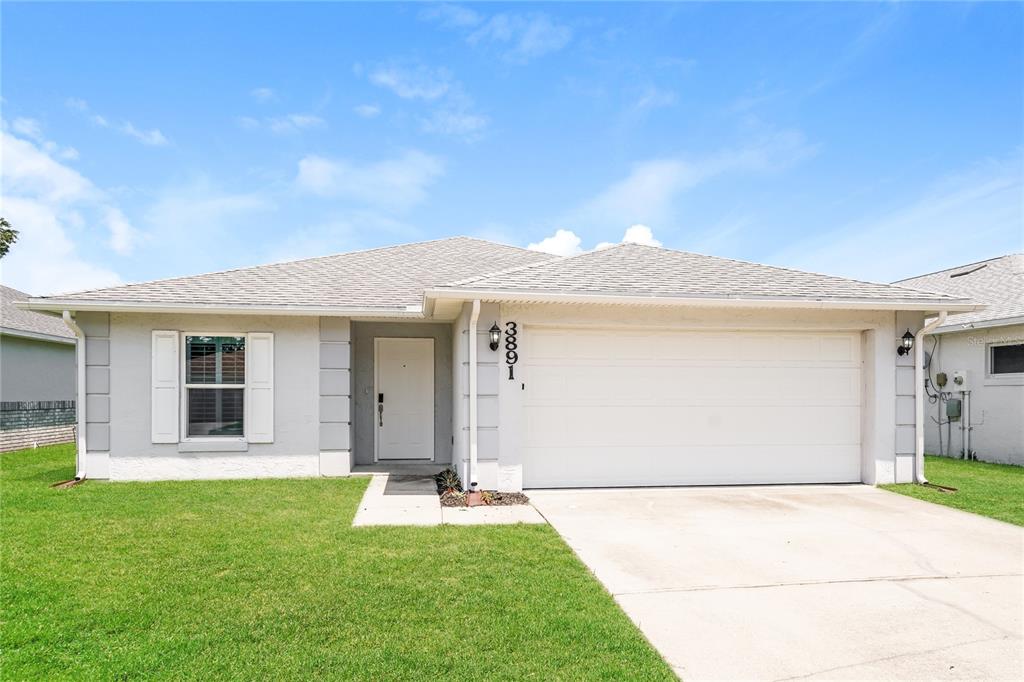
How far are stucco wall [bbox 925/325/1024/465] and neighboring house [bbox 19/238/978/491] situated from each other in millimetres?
4048

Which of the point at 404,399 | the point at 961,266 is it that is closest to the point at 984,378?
the point at 961,266

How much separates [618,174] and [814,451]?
8.42 metres

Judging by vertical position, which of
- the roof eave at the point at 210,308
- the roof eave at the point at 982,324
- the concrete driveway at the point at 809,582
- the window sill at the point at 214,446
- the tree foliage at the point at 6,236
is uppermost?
the tree foliage at the point at 6,236

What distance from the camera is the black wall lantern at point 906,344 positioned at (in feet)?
25.9

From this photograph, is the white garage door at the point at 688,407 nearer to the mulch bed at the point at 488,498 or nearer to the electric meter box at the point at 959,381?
the mulch bed at the point at 488,498

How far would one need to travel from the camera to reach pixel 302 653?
294 centimetres

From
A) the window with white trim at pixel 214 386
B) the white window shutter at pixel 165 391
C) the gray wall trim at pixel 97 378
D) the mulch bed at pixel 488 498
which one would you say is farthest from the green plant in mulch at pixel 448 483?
the gray wall trim at pixel 97 378

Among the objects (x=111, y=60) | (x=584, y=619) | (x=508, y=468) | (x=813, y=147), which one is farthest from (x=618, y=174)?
(x=584, y=619)

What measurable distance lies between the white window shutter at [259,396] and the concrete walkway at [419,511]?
6.72ft

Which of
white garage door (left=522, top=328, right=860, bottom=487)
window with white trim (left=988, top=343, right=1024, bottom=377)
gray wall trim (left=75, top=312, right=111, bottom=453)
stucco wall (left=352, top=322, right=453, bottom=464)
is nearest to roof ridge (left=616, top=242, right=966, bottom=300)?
white garage door (left=522, top=328, right=860, bottom=487)

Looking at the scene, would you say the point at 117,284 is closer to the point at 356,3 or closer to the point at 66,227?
the point at 356,3

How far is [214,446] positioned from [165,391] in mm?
1070

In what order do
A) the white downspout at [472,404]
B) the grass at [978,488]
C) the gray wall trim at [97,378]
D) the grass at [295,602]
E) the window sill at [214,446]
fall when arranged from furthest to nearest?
the window sill at [214,446]
the gray wall trim at [97,378]
the white downspout at [472,404]
the grass at [978,488]
the grass at [295,602]

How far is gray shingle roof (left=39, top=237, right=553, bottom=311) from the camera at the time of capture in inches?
320
